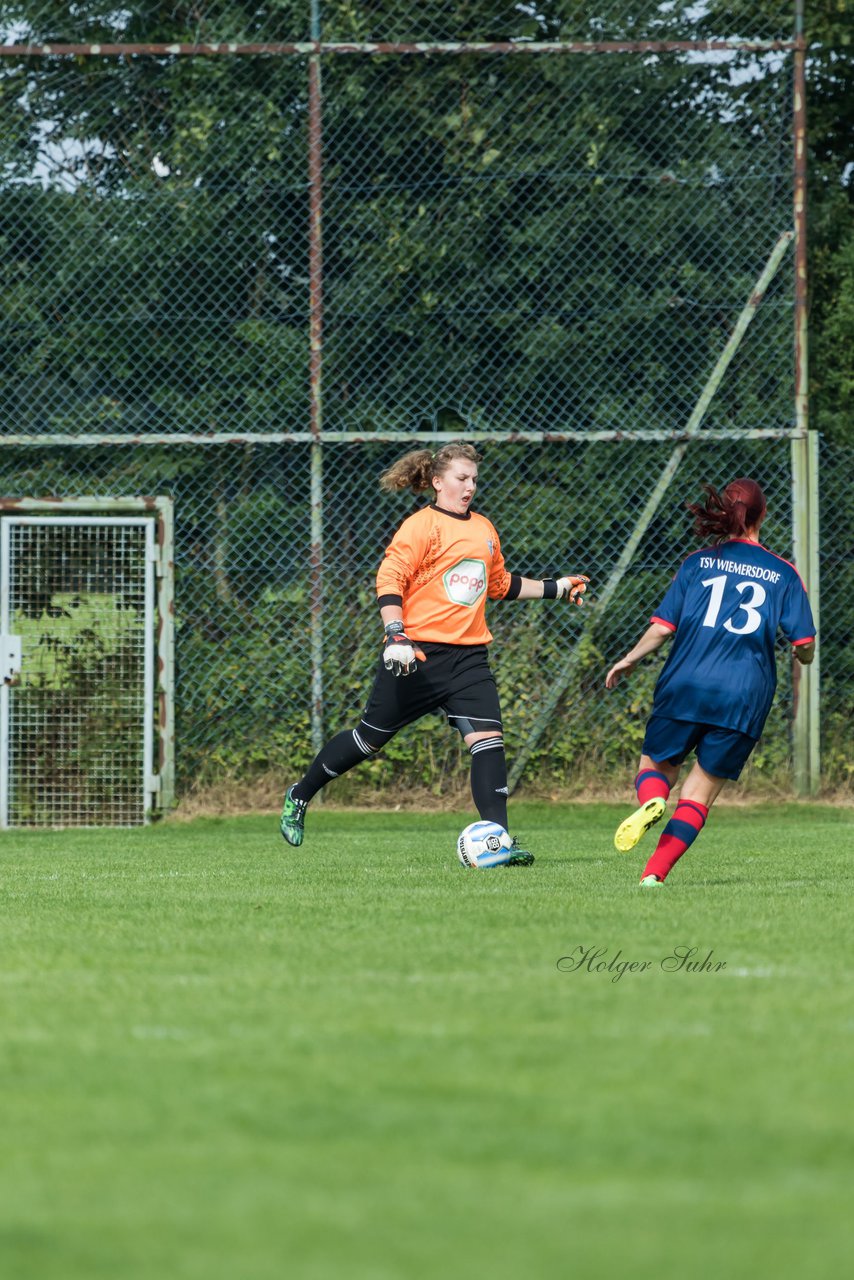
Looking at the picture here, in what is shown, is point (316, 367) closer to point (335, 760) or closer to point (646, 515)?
point (646, 515)

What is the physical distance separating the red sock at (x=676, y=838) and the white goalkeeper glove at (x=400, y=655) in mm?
1381

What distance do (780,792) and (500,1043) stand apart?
8142 mm

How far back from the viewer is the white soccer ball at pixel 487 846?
7508mm

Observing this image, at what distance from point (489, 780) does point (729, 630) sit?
1404 mm

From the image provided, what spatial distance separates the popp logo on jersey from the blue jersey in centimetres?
123

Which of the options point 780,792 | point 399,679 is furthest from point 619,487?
point 399,679

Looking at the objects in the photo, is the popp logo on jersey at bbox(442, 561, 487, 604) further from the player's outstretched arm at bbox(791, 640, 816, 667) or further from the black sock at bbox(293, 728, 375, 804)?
the player's outstretched arm at bbox(791, 640, 816, 667)

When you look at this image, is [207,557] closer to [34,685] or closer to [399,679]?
[34,685]

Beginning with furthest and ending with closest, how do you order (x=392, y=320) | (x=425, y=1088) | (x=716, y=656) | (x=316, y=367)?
(x=392, y=320), (x=316, y=367), (x=716, y=656), (x=425, y=1088)

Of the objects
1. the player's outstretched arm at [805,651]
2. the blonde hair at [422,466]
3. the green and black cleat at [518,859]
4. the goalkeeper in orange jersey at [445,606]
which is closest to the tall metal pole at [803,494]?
the goalkeeper in orange jersey at [445,606]

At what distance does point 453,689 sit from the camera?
314 inches

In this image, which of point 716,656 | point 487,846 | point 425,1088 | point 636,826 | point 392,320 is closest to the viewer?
point 425,1088

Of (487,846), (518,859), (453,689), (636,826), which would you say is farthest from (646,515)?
(636,826)

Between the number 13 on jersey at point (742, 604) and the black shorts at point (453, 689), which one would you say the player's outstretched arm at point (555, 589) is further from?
the number 13 on jersey at point (742, 604)
